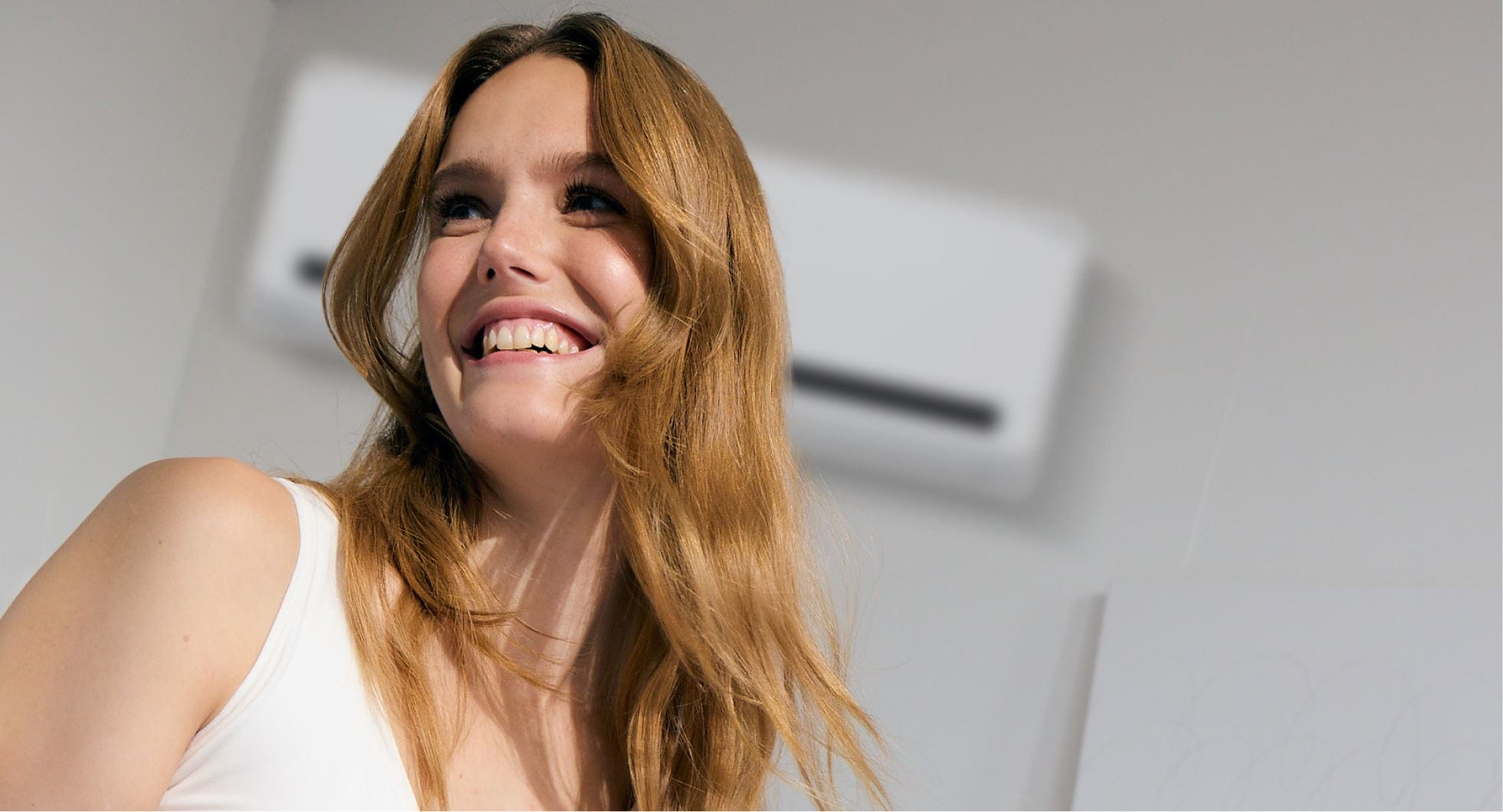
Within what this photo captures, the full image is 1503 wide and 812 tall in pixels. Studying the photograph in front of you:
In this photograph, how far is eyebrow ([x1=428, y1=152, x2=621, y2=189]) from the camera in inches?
50.5

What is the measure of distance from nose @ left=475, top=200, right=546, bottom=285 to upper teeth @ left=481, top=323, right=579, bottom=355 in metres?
0.05

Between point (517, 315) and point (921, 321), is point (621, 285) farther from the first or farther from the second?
point (921, 321)

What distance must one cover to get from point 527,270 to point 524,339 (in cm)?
7

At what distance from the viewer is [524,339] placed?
120 cm

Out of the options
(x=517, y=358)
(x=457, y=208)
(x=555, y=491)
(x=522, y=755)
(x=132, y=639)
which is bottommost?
(x=522, y=755)

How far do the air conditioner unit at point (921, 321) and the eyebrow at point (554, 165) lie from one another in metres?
1.34

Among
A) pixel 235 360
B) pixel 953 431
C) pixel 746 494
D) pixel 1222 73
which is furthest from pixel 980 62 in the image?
pixel 235 360

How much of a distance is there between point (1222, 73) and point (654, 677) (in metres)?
1.74

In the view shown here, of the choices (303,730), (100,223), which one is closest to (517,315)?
(303,730)

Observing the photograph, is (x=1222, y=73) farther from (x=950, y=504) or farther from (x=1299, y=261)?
(x=950, y=504)

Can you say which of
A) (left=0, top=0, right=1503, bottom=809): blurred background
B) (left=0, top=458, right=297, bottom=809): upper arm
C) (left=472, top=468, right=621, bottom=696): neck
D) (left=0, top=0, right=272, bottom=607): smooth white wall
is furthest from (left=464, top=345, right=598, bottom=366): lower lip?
(left=0, top=0, right=272, bottom=607): smooth white wall

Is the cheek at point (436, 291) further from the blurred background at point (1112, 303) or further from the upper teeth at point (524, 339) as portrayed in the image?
the blurred background at point (1112, 303)

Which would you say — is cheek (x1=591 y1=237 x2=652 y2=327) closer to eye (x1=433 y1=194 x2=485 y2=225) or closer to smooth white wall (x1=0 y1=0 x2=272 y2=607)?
eye (x1=433 y1=194 x2=485 y2=225)

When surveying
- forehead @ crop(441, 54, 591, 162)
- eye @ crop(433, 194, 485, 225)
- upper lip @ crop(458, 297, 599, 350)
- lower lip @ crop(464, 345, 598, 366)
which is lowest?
lower lip @ crop(464, 345, 598, 366)
